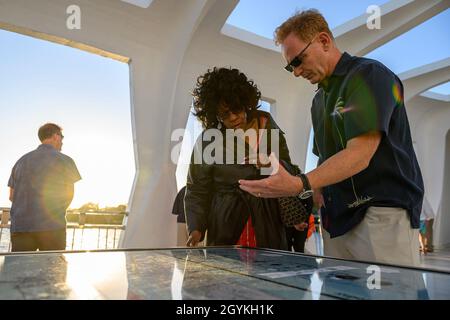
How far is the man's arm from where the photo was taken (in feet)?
3.70

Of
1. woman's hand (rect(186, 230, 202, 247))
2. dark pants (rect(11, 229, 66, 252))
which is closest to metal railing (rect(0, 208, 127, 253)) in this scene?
dark pants (rect(11, 229, 66, 252))

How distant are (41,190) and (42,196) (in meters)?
0.06

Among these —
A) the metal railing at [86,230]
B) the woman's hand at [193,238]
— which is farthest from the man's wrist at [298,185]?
the metal railing at [86,230]

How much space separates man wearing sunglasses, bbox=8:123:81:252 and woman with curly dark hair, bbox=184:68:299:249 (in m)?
1.80

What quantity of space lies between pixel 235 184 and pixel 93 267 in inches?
35.9

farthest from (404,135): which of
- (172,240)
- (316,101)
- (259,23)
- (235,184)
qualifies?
(259,23)

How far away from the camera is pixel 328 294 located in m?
0.63

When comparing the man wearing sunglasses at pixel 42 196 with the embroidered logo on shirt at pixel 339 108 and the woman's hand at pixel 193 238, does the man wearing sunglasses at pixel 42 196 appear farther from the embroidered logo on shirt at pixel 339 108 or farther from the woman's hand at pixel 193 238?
the embroidered logo on shirt at pixel 339 108

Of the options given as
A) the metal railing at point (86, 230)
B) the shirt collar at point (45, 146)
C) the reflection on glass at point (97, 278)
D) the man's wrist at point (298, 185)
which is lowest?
the metal railing at point (86, 230)

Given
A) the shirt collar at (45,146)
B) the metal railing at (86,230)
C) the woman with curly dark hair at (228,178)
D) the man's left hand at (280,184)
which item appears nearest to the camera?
the man's left hand at (280,184)

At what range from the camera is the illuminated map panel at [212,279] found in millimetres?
630

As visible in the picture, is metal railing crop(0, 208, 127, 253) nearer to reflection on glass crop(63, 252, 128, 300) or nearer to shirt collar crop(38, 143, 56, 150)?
shirt collar crop(38, 143, 56, 150)

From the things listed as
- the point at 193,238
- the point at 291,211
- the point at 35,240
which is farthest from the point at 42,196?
the point at 291,211

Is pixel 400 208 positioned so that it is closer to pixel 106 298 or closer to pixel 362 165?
pixel 362 165
